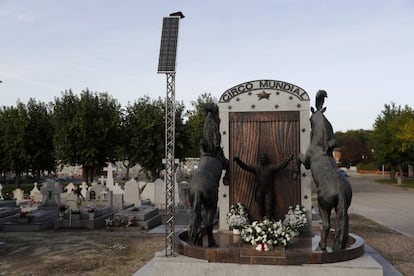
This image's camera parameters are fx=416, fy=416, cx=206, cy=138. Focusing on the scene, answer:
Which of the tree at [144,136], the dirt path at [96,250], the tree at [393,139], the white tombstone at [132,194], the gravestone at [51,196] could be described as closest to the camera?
the dirt path at [96,250]

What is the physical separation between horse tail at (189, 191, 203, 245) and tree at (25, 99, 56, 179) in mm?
32102

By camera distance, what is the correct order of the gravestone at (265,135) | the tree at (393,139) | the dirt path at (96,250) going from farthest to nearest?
1. the tree at (393,139)
2. the gravestone at (265,135)
3. the dirt path at (96,250)

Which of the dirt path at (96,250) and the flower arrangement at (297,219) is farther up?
the flower arrangement at (297,219)

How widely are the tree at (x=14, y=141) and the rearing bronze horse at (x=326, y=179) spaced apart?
3302 centimetres

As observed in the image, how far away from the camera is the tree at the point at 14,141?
3578cm

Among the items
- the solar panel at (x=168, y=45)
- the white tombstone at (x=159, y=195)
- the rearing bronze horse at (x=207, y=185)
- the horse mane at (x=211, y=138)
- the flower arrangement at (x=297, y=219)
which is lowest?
the white tombstone at (x=159, y=195)

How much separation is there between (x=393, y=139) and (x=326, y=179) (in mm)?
38449

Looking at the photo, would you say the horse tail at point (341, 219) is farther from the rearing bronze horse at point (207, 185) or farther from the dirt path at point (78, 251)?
the dirt path at point (78, 251)

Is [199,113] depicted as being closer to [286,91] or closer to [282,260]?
[286,91]

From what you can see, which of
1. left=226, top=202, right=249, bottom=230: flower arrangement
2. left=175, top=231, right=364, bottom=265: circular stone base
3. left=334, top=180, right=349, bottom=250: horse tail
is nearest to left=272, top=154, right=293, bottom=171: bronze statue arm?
left=226, top=202, right=249, bottom=230: flower arrangement

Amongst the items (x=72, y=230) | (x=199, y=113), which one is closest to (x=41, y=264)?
(x=72, y=230)

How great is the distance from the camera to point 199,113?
3869cm

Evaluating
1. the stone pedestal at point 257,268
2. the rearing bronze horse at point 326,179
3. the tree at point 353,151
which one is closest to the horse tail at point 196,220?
the stone pedestal at point 257,268

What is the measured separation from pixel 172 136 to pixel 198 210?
1.41m
